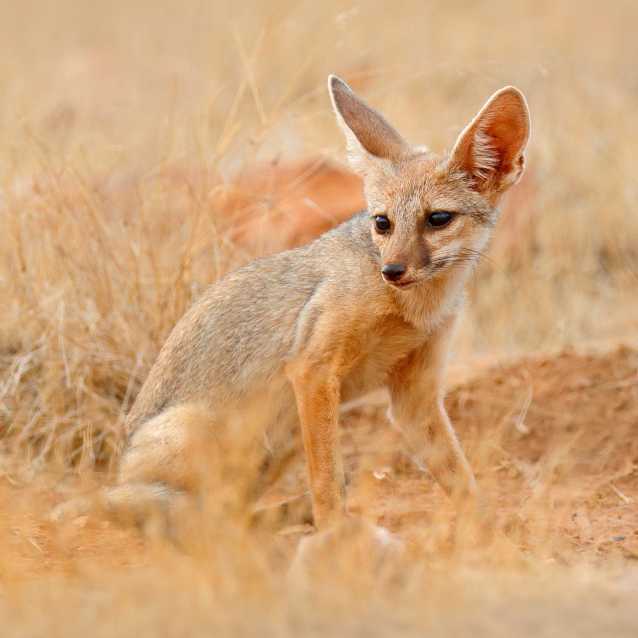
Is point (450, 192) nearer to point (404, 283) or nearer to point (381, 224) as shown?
point (381, 224)

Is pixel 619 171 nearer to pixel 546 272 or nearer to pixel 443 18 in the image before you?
pixel 546 272

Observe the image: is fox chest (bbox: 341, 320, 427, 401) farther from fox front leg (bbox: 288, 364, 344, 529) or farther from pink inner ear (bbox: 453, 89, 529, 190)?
pink inner ear (bbox: 453, 89, 529, 190)

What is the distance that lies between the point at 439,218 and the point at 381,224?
0.24m

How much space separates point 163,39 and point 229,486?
1155 centimetres

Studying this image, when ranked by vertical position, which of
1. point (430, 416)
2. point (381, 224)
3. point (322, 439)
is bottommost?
point (430, 416)

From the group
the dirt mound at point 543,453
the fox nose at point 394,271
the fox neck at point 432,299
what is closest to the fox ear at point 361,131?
the fox neck at point 432,299

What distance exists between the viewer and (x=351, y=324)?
445cm

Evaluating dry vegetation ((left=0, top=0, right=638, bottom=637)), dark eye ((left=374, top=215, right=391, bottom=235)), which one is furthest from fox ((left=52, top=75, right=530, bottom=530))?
dry vegetation ((left=0, top=0, right=638, bottom=637))

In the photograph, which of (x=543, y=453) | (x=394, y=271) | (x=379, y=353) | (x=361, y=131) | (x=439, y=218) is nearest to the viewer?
(x=394, y=271)

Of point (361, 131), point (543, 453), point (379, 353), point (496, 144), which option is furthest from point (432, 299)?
point (543, 453)

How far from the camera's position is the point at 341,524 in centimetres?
386

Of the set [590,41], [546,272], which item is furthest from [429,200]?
[590,41]

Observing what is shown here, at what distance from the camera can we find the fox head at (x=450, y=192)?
14.5 ft

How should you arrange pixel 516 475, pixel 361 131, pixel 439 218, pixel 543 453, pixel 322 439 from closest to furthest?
pixel 322 439 < pixel 439 218 < pixel 361 131 < pixel 516 475 < pixel 543 453
